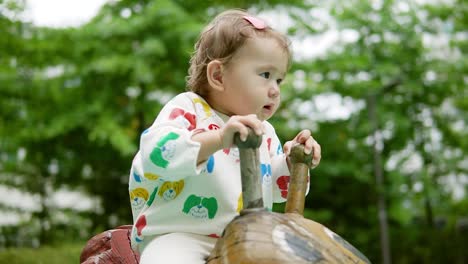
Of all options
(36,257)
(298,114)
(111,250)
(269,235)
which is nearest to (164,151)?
(269,235)

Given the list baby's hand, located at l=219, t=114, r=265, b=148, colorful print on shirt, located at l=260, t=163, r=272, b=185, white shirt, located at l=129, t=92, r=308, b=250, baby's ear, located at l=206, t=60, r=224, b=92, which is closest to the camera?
baby's hand, located at l=219, t=114, r=265, b=148

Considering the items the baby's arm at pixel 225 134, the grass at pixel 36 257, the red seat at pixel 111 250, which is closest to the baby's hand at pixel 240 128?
the baby's arm at pixel 225 134

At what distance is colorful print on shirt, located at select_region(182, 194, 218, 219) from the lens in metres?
2.01

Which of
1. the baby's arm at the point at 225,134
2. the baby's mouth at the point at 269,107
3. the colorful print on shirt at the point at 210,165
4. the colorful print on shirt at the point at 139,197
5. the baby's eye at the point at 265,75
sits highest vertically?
the baby's eye at the point at 265,75

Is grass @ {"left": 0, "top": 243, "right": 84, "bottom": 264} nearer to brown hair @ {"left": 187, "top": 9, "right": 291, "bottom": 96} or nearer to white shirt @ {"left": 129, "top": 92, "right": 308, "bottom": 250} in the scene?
white shirt @ {"left": 129, "top": 92, "right": 308, "bottom": 250}

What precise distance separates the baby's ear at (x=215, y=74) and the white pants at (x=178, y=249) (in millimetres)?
434

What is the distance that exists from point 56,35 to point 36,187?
2.76 metres

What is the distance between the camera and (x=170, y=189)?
2.03m

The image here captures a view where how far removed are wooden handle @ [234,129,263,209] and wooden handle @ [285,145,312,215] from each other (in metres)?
0.18

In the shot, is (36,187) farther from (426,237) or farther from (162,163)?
(162,163)

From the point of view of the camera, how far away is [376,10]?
11.9m

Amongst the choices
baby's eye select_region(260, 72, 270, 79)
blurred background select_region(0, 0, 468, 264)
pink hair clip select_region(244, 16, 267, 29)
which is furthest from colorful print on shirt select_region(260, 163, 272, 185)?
blurred background select_region(0, 0, 468, 264)

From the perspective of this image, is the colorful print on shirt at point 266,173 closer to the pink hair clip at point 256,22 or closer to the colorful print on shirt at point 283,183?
the colorful print on shirt at point 283,183

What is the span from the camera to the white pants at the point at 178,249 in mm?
1873
